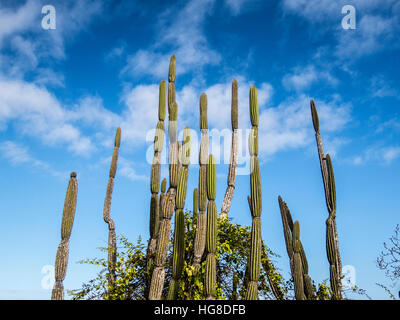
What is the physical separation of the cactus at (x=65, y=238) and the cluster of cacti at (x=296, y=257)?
14.8 feet

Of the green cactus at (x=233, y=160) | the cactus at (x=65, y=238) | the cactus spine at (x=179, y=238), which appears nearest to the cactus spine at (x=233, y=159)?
the green cactus at (x=233, y=160)

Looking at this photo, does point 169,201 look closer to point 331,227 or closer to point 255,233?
point 255,233

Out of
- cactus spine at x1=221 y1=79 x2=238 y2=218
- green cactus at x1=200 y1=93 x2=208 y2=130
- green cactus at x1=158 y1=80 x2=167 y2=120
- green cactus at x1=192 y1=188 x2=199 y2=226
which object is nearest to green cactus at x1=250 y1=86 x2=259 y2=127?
green cactus at x1=200 y1=93 x2=208 y2=130

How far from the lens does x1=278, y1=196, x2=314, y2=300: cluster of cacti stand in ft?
26.9

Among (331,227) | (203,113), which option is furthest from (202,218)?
(203,113)

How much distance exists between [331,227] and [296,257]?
0.98 m

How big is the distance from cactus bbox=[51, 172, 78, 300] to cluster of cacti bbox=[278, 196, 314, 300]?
14.8ft

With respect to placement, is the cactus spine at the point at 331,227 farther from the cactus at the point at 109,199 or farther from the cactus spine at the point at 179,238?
the cactus at the point at 109,199

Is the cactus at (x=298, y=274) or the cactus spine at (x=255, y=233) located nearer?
the cactus spine at (x=255, y=233)

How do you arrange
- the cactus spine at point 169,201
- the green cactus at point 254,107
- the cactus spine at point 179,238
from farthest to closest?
the green cactus at point 254,107 → the cactus spine at point 179,238 → the cactus spine at point 169,201

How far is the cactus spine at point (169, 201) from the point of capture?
7273 millimetres
